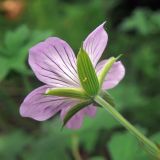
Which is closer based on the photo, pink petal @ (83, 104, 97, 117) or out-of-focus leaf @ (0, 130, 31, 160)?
pink petal @ (83, 104, 97, 117)

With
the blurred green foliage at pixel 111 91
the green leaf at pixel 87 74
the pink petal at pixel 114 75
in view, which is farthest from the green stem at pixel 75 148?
the green leaf at pixel 87 74

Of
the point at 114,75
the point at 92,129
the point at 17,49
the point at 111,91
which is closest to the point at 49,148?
the point at 92,129

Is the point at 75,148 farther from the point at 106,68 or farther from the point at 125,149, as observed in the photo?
the point at 106,68

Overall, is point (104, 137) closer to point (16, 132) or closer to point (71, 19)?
point (16, 132)

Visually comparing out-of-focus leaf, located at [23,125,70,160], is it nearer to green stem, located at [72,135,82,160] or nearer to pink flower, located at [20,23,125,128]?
green stem, located at [72,135,82,160]

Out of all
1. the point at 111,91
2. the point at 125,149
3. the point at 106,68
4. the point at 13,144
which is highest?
the point at 106,68

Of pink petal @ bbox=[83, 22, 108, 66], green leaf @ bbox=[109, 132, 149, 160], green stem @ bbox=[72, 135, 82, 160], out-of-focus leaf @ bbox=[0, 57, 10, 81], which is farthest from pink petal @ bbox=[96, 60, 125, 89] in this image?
green stem @ bbox=[72, 135, 82, 160]
